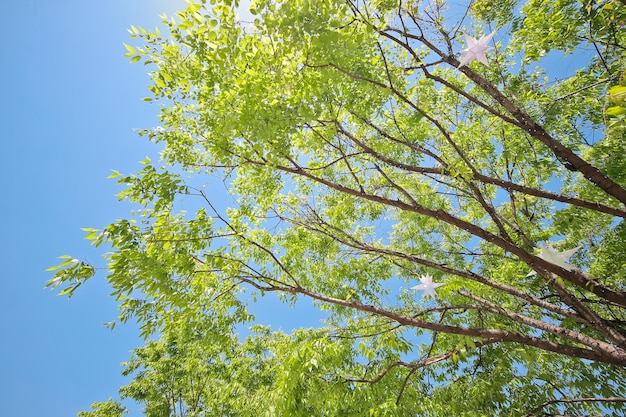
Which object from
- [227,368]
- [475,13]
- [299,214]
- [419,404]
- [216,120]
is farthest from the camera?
[227,368]

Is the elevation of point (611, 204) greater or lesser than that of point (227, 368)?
lesser

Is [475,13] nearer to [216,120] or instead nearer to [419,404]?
[216,120]

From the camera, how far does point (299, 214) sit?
18.0 ft

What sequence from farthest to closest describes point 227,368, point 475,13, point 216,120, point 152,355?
point 152,355 < point 227,368 < point 475,13 < point 216,120

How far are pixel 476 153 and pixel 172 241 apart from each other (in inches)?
167

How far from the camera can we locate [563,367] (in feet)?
15.8

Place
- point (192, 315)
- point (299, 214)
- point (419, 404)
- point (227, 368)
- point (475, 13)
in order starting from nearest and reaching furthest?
point (192, 315), point (419, 404), point (475, 13), point (299, 214), point (227, 368)

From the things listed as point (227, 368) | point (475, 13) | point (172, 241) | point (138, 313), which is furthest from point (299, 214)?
point (227, 368)

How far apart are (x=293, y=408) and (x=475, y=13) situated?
5659mm

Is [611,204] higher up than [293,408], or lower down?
higher up

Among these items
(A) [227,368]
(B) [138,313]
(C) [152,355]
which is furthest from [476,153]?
(C) [152,355]

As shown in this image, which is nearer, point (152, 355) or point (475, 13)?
point (475, 13)

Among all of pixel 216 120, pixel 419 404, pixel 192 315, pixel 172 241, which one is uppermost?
pixel 216 120

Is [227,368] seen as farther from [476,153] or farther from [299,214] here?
[476,153]
